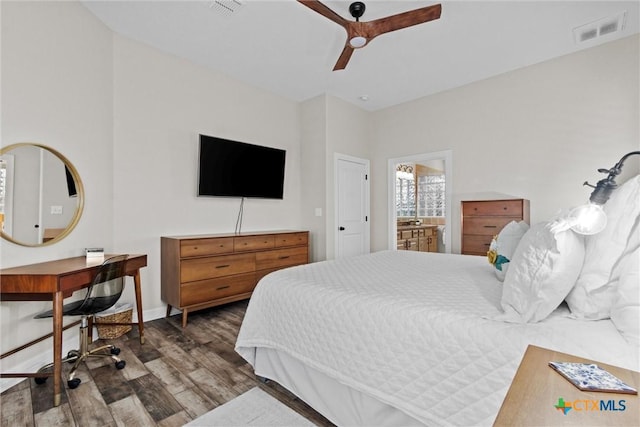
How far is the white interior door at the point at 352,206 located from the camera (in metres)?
4.55

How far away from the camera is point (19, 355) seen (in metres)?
2.07

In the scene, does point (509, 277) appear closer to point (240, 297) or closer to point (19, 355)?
point (240, 297)

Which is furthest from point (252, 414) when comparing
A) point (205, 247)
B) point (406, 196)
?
point (406, 196)

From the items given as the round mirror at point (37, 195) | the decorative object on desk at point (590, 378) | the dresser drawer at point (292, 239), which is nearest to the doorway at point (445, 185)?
the dresser drawer at point (292, 239)

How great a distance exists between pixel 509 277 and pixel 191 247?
269cm

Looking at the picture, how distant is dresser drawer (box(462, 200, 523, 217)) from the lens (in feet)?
11.2

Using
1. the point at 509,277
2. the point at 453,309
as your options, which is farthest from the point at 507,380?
the point at 509,277

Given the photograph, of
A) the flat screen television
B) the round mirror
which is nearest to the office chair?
the round mirror

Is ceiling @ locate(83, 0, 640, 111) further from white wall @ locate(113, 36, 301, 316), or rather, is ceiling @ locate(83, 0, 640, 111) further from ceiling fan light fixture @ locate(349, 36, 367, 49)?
ceiling fan light fixture @ locate(349, 36, 367, 49)

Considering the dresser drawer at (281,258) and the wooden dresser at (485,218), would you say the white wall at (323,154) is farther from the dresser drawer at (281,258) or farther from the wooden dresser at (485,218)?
the wooden dresser at (485,218)

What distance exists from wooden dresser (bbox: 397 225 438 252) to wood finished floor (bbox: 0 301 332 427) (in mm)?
3820

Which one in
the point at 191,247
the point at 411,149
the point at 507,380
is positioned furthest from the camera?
the point at 411,149

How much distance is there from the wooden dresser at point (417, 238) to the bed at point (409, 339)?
357 centimetres

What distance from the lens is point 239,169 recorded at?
12.5ft
